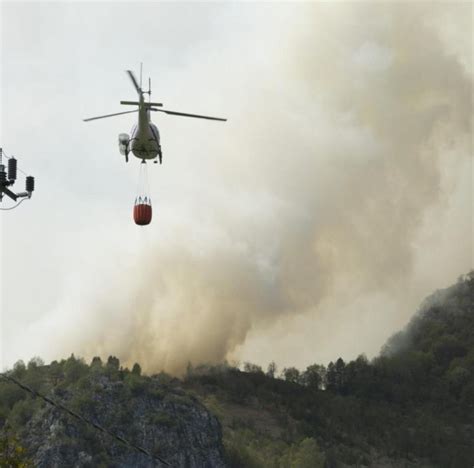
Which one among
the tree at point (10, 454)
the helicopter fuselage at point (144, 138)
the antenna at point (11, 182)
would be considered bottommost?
the tree at point (10, 454)

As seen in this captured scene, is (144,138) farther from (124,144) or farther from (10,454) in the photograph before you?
(10,454)

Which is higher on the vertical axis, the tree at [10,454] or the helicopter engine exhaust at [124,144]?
the helicopter engine exhaust at [124,144]

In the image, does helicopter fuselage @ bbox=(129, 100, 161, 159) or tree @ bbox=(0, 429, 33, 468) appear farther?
helicopter fuselage @ bbox=(129, 100, 161, 159)

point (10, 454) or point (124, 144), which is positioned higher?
point (124, 144)

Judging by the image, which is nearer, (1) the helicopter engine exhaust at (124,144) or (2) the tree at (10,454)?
(2) the tree at (10,454)

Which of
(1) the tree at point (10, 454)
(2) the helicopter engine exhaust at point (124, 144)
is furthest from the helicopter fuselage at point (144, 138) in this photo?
(1) the tree at point (10, 454)

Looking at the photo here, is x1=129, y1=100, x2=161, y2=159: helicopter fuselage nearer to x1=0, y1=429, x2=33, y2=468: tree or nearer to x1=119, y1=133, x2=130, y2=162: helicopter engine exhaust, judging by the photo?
x1=119, y1=133, x2=130, y2=162: helicopter engine exhaust

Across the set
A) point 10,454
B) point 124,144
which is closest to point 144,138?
point 124,144

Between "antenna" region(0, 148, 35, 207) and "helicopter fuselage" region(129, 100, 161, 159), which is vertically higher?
"helicopter fuselage" region(129, 100, 161, 159)

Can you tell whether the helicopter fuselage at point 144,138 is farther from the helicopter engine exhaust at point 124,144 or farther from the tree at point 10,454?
the tree at point 10,454

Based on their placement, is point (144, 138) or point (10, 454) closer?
point (10, 454)

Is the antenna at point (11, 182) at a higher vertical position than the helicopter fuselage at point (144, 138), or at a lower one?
lower

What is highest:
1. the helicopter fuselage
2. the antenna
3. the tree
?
the helicopter fuselage

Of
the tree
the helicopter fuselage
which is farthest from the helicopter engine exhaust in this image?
the tree
